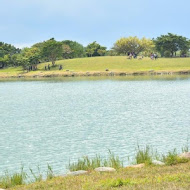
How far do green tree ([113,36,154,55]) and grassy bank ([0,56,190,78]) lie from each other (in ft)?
98.9

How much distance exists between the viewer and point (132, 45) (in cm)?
16012

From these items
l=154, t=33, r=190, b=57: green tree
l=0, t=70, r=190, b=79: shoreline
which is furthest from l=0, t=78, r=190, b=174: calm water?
l=154, t=33, r=190, b=57: green tree

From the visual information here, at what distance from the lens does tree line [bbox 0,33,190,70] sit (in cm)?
12681

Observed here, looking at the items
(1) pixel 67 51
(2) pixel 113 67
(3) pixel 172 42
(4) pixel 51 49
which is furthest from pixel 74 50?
(2) pixel 113 67

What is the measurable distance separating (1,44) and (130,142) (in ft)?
535

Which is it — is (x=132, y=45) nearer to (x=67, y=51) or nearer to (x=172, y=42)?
(x=172, y=42)

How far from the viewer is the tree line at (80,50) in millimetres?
126812

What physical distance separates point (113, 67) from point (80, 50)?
6265 cm

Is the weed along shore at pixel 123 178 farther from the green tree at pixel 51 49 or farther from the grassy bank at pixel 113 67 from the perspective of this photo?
the green tree at pixel 51 49

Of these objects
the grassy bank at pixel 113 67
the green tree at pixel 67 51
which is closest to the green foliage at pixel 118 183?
the grassy bank at pixel 113 67

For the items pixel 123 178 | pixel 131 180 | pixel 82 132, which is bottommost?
pixel 82 132

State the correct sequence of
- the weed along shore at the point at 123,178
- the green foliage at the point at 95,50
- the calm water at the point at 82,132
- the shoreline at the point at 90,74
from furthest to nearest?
1. the green foliage at the point at 95,50
2. the shoreline at the point at 90,74
3. the calm water at the point at 82,132
4. the weed along shore at the point at 123,178

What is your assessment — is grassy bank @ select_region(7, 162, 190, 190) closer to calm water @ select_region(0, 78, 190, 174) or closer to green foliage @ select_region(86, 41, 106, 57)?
calm water @ select_region(0, 78, 190, 174)

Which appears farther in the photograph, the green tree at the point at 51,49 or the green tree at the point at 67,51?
the green tree at the point at 67,51
